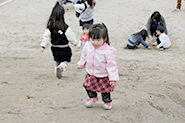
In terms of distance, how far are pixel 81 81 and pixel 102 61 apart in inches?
68.1

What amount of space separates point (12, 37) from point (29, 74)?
11.7 ft

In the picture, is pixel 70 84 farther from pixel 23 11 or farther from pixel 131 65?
pixel 23 11

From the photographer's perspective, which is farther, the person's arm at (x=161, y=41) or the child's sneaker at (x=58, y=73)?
the person's arm at (x=161, y=41)

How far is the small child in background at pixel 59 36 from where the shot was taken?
453 cm

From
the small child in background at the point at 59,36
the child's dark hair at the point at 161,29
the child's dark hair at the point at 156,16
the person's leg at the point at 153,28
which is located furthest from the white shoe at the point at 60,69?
the person's leg at the point at 153,28

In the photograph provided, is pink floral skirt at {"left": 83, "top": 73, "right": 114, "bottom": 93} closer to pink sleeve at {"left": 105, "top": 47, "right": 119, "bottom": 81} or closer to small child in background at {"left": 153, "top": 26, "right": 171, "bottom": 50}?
pink sleeve at {"left": 105, "top": 47, "right": 119, "bottom": 81}

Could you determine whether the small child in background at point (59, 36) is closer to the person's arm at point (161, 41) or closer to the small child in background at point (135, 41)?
the small child in background at point (135, 41)

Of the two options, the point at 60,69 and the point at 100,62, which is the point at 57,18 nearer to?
the point at 60,69

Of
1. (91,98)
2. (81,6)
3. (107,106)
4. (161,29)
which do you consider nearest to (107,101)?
(107,106)

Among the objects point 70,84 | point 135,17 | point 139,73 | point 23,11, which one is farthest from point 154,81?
point 23,11

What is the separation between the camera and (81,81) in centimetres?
493

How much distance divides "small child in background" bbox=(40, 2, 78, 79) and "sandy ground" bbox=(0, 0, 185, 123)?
432 millimetres

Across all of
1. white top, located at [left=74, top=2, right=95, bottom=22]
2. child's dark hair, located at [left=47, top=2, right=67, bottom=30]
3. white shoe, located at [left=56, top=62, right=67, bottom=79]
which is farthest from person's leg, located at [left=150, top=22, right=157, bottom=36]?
child's dark hair, located at [left=47, top=2, right=67, bottom=30]

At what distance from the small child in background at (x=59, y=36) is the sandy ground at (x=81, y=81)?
0.43 metres
